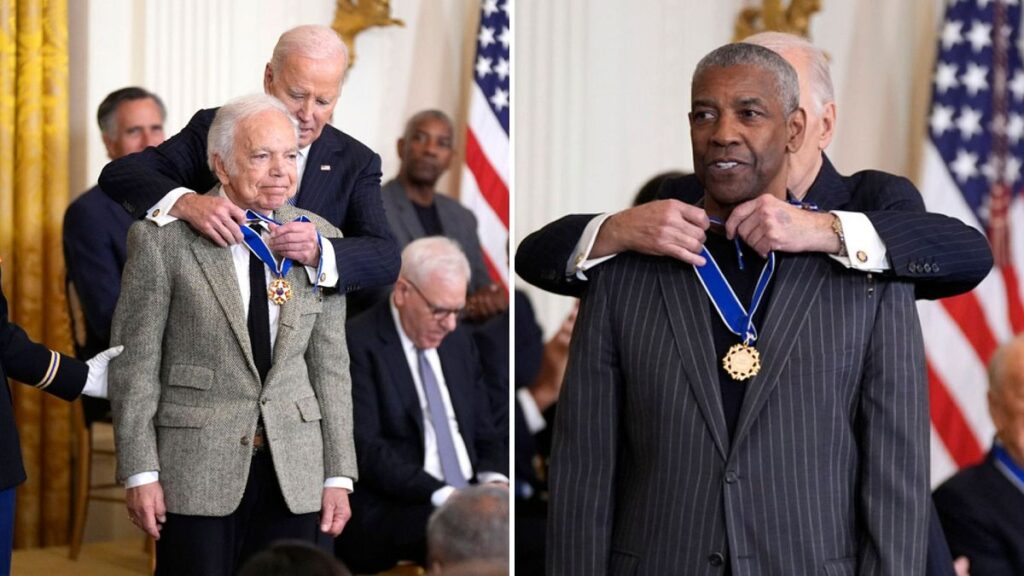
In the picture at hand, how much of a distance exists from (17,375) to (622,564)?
5.34 ft

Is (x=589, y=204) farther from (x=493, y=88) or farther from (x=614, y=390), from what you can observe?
(x=614, y=390)

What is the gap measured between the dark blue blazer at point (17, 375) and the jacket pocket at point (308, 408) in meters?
0.54

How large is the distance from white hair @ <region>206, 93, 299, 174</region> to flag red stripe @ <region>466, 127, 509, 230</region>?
Answer: 63.0 inches

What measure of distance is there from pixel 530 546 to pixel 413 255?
5.49 feet

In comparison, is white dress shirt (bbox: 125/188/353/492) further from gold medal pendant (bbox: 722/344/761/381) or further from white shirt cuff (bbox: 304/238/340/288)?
gold medal pendant (bbox: 722/344/761/381)

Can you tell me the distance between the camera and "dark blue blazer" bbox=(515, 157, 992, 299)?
2.78m

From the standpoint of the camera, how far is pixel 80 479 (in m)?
4.04

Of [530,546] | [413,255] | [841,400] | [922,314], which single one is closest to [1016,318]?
[922,314]

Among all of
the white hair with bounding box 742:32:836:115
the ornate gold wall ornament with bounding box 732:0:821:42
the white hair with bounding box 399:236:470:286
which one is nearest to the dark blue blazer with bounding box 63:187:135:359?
the white hair with bounding box 399:236:470:286

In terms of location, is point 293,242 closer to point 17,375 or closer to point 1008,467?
point 17,375

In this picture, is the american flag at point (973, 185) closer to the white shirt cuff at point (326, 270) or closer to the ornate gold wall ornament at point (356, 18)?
the ornate gold wall ornament at point (356, 18)

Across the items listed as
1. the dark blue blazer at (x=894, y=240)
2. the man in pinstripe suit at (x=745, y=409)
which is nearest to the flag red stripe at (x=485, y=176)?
the dark blue blazer at (x=894, y=240)

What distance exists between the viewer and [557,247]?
2.96 meters

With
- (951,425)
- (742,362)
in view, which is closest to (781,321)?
(742,362)
